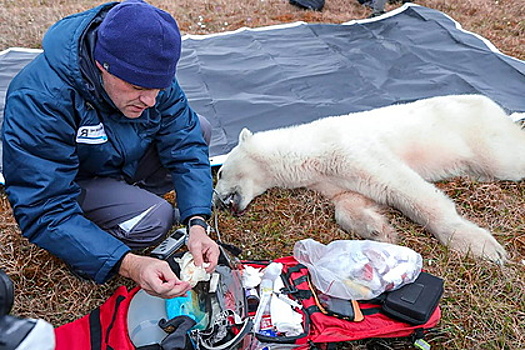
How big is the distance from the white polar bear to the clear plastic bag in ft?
2.26

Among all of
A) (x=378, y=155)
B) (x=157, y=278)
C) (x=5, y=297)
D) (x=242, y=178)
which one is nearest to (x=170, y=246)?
(x=157, y=278)

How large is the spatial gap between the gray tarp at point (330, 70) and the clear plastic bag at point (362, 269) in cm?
165

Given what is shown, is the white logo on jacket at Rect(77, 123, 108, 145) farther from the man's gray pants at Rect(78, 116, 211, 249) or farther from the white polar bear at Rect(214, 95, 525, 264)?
the white polar bear at Rect(214, 95, 525, 264)

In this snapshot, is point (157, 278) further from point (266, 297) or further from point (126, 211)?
point (126, 211)

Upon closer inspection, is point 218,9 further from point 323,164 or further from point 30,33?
point 323,164

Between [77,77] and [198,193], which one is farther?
[198,193]

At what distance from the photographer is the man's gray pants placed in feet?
8.50

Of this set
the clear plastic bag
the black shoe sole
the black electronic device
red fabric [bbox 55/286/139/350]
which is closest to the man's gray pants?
the black electronic device

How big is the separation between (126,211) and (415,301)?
1524 millimetres

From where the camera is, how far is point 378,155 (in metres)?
3.44

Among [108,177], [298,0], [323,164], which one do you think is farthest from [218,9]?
[108,177]

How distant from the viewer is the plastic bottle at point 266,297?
2.23 meters

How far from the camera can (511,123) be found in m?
3.76

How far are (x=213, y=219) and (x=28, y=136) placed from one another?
5.06 ft
